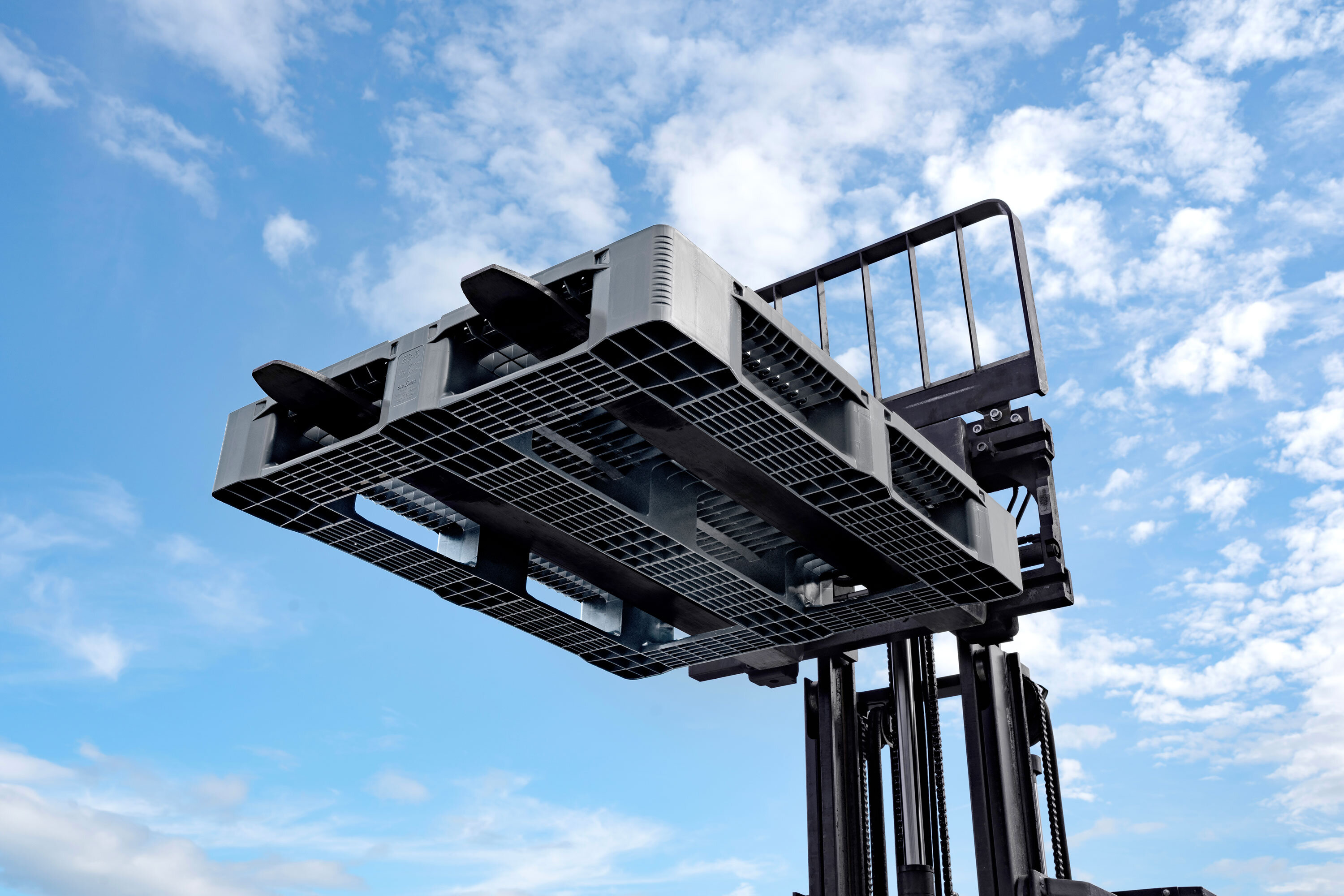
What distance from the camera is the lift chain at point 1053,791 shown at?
17844 mm

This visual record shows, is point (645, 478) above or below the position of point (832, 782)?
above

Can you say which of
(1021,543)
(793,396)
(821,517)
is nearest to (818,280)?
(1021,543)

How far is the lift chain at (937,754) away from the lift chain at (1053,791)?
1.63 meters

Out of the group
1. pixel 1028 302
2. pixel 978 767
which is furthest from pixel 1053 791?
pixel 1028 302

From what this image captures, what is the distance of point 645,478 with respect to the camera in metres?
14.3

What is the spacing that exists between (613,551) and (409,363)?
4.11m

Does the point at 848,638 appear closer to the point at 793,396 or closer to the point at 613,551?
the point at 613,551

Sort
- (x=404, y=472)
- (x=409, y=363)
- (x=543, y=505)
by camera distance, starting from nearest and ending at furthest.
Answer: (x=409, y=363) → (x=404, y=472) → (x=543, y=505)

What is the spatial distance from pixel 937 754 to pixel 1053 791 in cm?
208

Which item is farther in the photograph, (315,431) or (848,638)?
(848,638)

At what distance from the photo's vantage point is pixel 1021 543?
1805 centimetres

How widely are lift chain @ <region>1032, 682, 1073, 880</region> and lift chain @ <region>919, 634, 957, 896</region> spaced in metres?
1.63

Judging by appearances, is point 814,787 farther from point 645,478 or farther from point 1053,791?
point 645,478

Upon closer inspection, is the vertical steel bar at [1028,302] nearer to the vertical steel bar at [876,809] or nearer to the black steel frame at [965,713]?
the black steel frame at [965,713]
